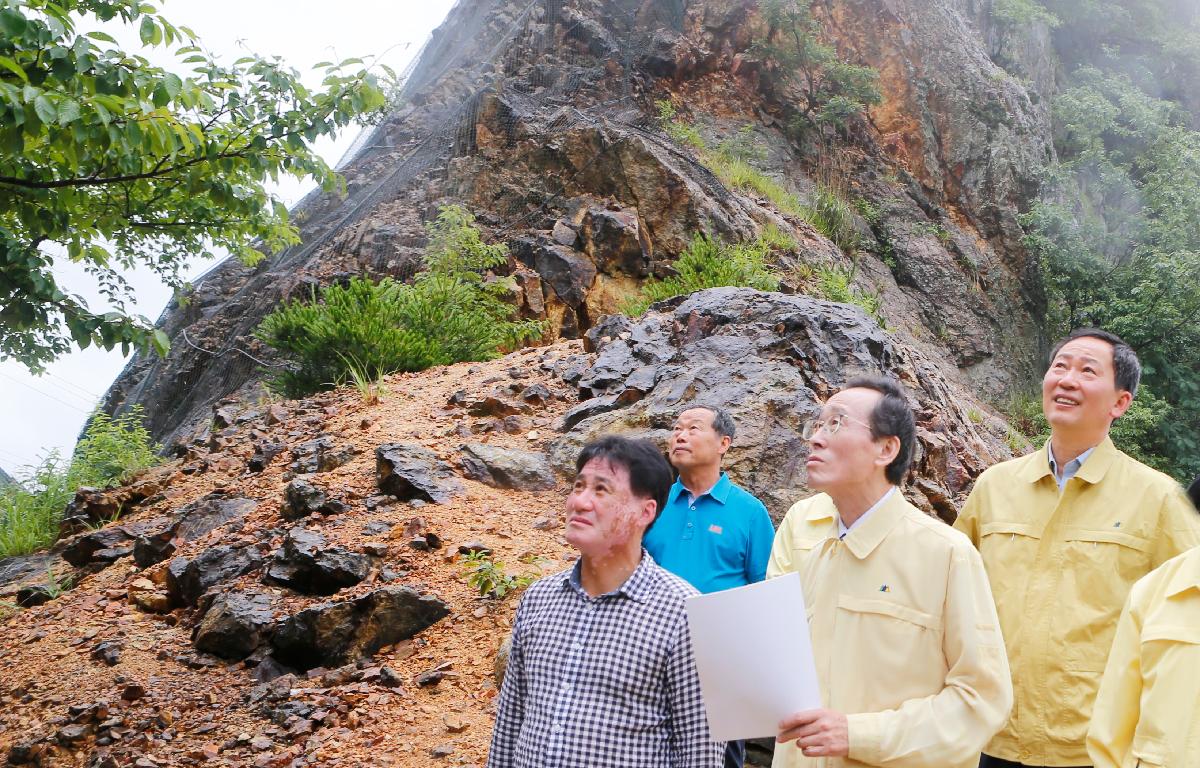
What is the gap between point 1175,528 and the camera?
2.60 m

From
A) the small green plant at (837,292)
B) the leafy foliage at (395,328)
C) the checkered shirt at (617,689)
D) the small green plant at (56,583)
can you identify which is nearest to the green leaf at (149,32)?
the checkered shirt at (617,689)

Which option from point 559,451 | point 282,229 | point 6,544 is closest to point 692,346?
point 559,451

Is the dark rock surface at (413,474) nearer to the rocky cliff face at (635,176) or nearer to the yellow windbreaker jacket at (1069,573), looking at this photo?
the yellow windbreaker jacket at (1069,573)

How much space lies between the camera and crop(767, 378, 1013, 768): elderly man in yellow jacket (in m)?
2.02

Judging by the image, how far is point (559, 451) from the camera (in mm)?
7293

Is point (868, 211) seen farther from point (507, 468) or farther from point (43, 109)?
point (43, 109)

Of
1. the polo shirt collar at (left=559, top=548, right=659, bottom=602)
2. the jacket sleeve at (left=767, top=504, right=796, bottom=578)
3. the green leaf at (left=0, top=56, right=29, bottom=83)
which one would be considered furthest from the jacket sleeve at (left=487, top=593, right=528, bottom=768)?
the green leaf at (left=0, top=56, right=29, bottom=83)

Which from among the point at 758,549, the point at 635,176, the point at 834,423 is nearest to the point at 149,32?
the point at 758,549

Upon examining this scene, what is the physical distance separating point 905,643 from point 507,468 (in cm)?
516

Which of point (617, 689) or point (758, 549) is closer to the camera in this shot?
point (617, 689)

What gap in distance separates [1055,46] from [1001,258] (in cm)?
911

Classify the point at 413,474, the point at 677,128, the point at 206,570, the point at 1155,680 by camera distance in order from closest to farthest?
the point at 1155,680 → the point at 206,570 → the point at 413,474 → the point at 677,128

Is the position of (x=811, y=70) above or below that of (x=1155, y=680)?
above

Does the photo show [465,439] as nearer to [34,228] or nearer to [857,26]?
[34,228]
